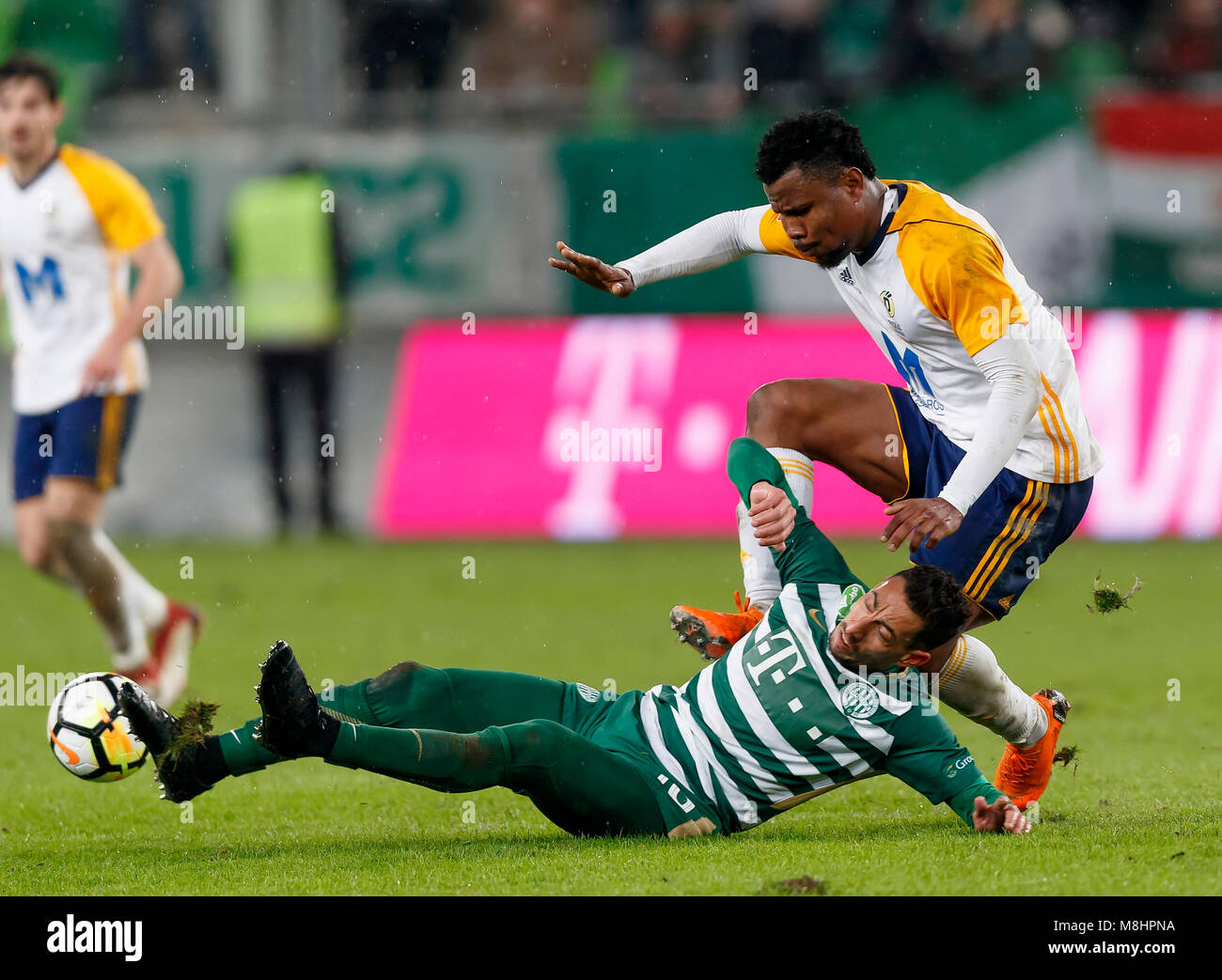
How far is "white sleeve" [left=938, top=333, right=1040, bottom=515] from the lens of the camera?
4.86m

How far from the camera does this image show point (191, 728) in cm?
478

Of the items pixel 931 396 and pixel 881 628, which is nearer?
pixel 881 628

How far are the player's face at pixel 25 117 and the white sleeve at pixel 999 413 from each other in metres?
5.64

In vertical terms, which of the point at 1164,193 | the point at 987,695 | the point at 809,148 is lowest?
the point at 987,695

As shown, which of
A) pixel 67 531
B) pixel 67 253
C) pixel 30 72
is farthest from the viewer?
pixel 67 253

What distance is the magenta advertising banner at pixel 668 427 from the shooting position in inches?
473

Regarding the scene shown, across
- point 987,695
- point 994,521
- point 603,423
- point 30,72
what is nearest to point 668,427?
point 603,423

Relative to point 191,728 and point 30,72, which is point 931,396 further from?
point 30,72

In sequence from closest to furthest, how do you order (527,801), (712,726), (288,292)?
(712,726)
(527,801)
(288,292)

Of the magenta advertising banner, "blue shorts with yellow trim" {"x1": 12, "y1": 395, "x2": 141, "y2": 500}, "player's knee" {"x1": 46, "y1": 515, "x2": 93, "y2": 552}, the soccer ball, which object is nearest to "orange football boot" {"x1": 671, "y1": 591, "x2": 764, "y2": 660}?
the soccer ball

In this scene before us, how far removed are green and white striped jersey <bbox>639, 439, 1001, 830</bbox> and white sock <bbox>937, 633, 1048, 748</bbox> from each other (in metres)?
0.27

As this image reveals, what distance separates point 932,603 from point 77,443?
4.86 metres

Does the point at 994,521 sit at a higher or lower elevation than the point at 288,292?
lower
